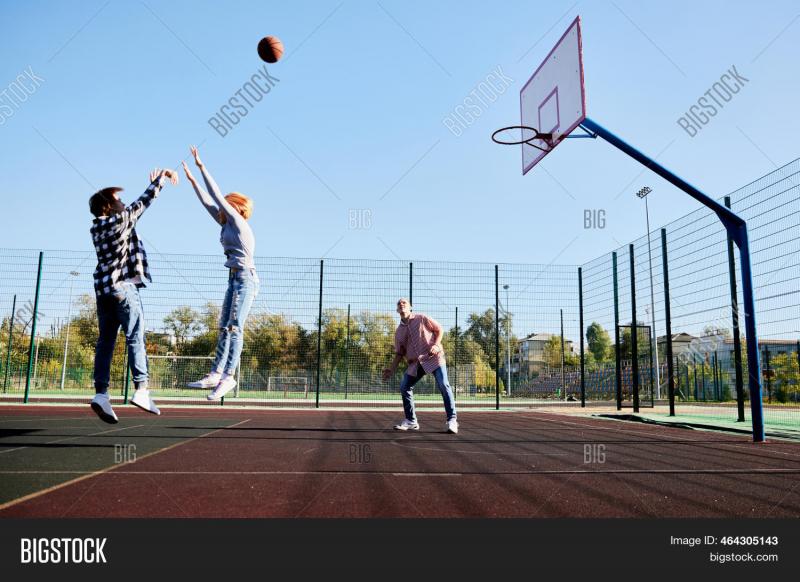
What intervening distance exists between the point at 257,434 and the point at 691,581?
6.61m

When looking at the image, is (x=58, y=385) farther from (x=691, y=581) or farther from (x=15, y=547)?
(x=691, y=581)

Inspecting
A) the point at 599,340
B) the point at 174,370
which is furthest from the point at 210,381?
the point at 599,340

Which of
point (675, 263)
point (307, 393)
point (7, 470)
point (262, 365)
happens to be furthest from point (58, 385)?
point (675, 263)

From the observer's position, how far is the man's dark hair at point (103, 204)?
292 centimetres

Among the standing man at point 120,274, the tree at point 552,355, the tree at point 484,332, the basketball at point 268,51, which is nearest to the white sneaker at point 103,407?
the standing man at point 120,274

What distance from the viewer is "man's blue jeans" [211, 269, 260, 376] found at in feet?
9.50

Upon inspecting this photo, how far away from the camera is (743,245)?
7953mm

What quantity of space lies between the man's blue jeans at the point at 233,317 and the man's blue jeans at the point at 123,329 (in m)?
0.52

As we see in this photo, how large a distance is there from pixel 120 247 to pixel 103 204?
27 cm

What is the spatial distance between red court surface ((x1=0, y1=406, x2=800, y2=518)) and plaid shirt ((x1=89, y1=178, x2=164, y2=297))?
4.56 ft

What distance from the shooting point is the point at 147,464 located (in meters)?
4.96

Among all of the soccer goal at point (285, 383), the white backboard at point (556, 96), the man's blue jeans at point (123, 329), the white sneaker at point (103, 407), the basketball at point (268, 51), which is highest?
the white backboard at point (556, 96)

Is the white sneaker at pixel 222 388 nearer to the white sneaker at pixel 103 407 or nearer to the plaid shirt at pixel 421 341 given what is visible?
the white sneaker at pixel 103 407

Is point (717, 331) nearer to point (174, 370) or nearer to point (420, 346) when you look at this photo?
point (420, 346)
